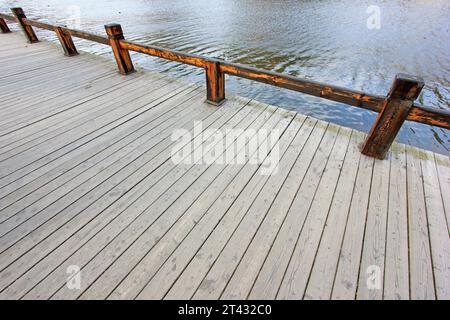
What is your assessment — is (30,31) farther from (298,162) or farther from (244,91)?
(298,162)

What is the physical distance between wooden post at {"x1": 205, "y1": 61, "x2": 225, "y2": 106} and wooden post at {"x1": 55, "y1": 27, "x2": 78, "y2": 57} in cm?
464

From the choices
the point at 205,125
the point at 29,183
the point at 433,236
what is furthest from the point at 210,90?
the point at 433,236

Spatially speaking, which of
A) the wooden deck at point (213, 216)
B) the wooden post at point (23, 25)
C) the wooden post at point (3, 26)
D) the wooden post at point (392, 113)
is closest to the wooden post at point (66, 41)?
the wooden post at point (23, 25)

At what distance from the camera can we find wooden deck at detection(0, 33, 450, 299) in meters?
1.77

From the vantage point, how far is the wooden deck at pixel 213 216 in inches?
69.7

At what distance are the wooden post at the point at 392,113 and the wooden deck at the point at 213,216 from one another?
17 cm

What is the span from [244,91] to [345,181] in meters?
5.17

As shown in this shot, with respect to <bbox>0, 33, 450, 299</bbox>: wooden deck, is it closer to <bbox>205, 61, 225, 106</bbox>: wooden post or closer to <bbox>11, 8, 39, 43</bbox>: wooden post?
<bbox>205, 61, 225, 106</bbox>: wooden post

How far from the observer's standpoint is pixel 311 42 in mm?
10891

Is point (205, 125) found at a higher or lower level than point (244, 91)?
higher

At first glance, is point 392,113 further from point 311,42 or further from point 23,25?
point 23,25

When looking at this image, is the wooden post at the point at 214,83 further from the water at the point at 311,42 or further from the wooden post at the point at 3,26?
the wooden post at the point at 3,26

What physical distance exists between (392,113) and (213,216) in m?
2.35
